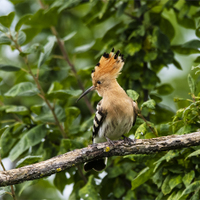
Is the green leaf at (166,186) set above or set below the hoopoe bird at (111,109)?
below

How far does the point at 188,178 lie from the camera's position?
2330 millimetres

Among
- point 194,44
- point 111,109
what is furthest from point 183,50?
point 111,109

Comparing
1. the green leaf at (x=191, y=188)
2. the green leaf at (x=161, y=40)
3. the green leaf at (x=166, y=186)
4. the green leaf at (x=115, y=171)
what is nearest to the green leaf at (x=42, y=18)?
the green leaf at (x=161, y=40)

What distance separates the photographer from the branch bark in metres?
2.11

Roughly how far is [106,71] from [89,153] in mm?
1294

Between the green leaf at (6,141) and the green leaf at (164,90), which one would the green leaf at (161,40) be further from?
the green leaf at (6,141)

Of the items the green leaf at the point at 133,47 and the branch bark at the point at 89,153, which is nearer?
the branch bark at the point at 89,153

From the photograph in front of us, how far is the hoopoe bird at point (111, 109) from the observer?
3.14m

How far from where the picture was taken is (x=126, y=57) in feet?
11.1

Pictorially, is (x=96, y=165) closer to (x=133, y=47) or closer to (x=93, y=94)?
(x=93, y=94)

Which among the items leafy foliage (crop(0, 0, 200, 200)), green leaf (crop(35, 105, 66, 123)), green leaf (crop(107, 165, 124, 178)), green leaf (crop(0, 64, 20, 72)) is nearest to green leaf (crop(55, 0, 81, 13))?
leafy foliage (crop(0, 0, 200, 200))

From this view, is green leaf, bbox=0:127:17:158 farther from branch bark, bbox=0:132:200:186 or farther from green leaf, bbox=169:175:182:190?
green leaf, bbox=169:175:182:190

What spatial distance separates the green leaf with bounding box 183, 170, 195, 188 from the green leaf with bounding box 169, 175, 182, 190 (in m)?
0.05

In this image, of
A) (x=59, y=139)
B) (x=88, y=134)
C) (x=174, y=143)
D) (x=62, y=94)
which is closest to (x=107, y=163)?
(x=88, y=134)
